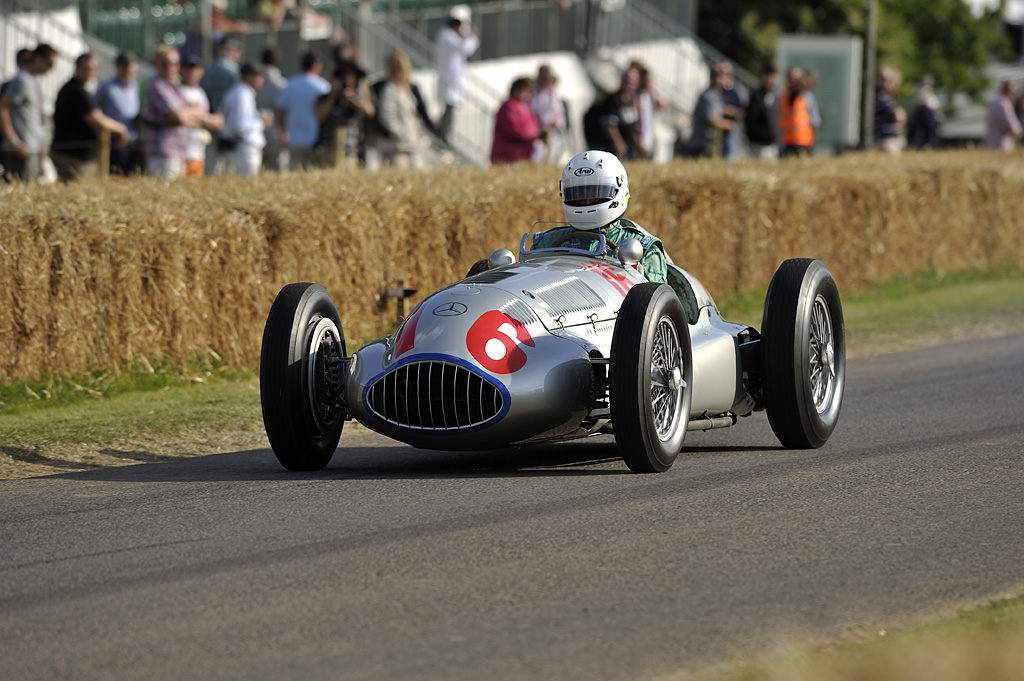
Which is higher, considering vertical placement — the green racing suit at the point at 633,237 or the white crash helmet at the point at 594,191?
the white crash helmet at the point at 594,191

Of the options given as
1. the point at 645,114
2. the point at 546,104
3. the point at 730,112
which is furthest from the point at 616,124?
the point at 730,112

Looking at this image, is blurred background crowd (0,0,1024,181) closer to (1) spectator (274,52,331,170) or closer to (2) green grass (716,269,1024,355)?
(1) spectator (274,52,331,170)

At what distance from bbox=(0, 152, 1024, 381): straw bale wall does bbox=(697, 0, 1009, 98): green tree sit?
62.7ft

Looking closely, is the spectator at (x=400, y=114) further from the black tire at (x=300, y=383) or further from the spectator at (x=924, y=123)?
the spectator at (x=924, y=123)

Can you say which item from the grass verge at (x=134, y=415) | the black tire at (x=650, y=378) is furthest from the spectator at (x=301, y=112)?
the black tire at (x=650, y=378)

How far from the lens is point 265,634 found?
184 inches

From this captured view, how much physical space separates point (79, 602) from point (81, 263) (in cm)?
519

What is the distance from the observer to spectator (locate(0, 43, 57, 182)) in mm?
14070

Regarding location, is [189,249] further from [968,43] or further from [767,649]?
[968,43]

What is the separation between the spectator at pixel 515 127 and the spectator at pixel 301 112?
201 cm

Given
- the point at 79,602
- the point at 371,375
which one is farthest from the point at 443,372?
the point at 79,602

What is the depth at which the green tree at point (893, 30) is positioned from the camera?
35.5 meters

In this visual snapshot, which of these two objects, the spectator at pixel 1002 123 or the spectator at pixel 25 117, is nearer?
the spectator at pixel 25 117

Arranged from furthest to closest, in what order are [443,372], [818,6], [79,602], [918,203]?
[818,6] < [918,203] < [443,372] < [79,602]
